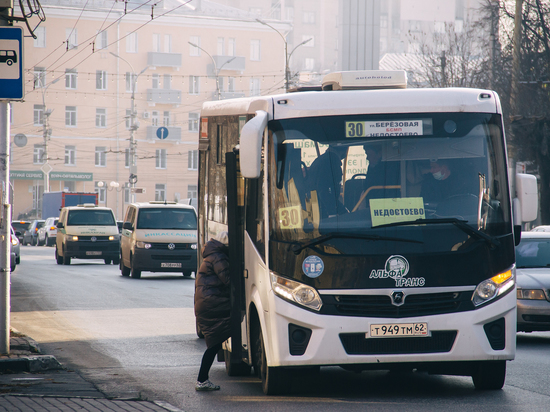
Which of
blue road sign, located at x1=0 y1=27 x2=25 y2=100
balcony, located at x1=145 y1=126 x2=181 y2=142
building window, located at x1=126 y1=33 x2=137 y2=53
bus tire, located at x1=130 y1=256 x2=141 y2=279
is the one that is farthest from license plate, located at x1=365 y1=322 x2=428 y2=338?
building window, located at x1=126 y1=33 x2=137 y2=53

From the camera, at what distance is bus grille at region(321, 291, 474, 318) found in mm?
7180

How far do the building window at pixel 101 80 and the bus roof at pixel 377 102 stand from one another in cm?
6839

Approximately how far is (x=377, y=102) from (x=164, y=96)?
69755 mm

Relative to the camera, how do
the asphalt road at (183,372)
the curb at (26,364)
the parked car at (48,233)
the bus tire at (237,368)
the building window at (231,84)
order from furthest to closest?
1. the building window at (231,84)
2. the parked car at (48,233)
3. the curb at (26,364)
4. the bus tire at (237,368)
5. the asphalt road at (183,372)

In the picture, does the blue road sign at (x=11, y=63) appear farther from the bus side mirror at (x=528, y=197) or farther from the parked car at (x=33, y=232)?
the parked car at (x=33, y=232)

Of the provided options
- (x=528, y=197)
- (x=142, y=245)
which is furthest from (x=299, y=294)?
(x=142, y=245)

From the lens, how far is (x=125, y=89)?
75312 millimetres

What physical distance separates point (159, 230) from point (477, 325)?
1813 cm

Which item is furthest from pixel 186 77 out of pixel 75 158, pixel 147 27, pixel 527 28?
pixel 527 28

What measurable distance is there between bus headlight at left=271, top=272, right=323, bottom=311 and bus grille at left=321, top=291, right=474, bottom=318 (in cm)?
6

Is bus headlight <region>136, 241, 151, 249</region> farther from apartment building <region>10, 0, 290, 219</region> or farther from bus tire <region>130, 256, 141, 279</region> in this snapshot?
apartment building <region>10, 0, 290, 219</region>

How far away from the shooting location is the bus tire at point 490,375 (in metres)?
7.73

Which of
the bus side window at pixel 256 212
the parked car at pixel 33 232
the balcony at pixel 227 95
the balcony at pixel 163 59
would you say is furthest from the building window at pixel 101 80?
the bus side window at pixel 256 212

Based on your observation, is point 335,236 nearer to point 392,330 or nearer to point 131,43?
point 392,330
